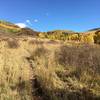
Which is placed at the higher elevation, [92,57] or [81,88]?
[92,57]

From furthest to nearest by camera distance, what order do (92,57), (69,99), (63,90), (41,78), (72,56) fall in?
(72,56) → (92,57) → (41,78) → (63,90) → (69,99)

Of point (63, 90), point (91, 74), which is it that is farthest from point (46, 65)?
point (63, 90)

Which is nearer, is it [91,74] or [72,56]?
[91,74]

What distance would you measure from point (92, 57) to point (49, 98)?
3.22m

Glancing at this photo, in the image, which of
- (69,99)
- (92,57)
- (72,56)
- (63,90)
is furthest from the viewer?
(72,56)

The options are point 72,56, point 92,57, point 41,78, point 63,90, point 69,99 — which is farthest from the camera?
point 72,56

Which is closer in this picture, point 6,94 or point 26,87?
point 6,94

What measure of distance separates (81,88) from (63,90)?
1.48ft

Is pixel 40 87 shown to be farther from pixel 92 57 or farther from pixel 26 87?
pixel 92 57

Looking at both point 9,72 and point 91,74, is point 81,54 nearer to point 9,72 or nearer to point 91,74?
point 91,74

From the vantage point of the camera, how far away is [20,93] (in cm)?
552

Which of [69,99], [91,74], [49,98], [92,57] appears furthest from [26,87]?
[92,57]

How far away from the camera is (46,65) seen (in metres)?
8.18

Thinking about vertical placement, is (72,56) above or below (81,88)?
above
